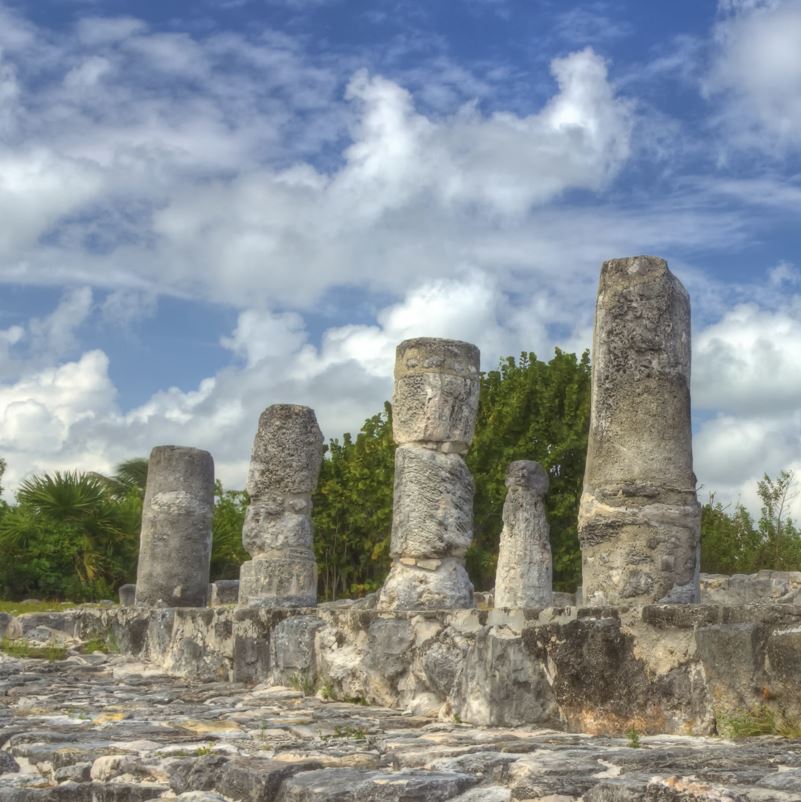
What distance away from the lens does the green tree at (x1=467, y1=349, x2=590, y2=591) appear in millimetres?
25875

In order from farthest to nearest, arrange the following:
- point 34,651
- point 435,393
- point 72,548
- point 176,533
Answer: point 72,548, point 176,533, point 34,651, point 435,393

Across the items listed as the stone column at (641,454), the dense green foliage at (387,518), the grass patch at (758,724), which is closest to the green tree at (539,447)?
the dense green foliage at (387,518)

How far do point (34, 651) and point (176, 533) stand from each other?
2555mm

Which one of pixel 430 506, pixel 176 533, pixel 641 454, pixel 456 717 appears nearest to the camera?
pixel 456 717

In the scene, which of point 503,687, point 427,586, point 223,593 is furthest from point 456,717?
point 223,593

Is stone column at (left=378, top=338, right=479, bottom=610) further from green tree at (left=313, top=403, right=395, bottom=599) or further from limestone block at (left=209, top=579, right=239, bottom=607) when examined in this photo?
green tree at (left=313, top=403, right=395, bottom=599)

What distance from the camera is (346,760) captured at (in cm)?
525

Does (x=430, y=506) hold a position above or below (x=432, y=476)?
below

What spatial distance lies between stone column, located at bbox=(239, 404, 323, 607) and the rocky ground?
13.2 feet

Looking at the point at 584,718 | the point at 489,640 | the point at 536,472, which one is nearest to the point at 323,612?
the point at 489,640

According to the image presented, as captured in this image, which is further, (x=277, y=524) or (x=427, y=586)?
(x=277, y=524)

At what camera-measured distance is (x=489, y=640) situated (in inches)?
263

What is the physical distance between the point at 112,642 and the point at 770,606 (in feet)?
29.3

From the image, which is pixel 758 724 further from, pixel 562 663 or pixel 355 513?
pixel 355 513
